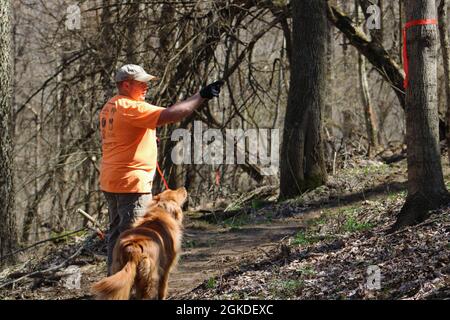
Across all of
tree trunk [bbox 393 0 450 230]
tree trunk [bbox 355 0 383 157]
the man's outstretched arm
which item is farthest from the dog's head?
tree trunk [bbox 355 0 383 157]

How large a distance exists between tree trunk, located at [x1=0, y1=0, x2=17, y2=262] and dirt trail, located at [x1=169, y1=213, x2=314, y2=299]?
246cm

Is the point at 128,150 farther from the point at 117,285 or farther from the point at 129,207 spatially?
the point at 117,285

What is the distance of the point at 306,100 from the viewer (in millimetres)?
10969

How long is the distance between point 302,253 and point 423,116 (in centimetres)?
195

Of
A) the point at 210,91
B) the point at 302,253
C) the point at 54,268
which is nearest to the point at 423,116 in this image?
the point at 302,253

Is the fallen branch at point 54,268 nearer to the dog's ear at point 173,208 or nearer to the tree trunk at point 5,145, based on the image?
the tree trunk at point 5,145

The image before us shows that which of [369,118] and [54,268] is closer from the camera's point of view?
[54,268]

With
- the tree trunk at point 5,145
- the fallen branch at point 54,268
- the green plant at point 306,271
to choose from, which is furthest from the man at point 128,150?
the tree trunk at point 5,145

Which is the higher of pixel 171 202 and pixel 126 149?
pixel 126 149

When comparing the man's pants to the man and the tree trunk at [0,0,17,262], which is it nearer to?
the man

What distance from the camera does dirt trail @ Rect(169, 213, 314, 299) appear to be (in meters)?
7.81

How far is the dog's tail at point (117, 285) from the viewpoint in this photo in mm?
5312

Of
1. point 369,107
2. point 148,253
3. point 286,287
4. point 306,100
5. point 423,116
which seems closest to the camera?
point 148,253

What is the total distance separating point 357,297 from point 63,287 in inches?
155
